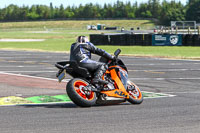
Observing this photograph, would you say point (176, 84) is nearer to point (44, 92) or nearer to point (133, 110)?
point (44, 92)

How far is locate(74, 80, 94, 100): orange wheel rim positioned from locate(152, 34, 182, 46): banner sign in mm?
29873

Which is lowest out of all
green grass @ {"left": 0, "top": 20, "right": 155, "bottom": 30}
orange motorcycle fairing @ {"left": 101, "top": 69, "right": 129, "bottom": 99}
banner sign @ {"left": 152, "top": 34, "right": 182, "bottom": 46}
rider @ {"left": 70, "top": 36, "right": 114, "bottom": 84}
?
green grass @ {"left": 0, "top": 20, "right": 155, "bottom": 30}

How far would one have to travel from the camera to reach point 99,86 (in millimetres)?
9883

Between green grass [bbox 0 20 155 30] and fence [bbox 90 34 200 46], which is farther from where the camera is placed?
green grass [bbox 0 20 155 30]

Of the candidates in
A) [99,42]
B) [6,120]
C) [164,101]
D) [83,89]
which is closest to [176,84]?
[164,101]

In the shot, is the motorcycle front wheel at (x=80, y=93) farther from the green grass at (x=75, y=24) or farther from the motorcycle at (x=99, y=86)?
the green grass at (x=75, y=24)

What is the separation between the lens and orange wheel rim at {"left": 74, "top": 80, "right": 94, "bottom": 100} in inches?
370

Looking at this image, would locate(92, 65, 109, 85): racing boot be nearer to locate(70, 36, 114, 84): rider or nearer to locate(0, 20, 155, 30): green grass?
locate(70, 36, 114, 84): rider

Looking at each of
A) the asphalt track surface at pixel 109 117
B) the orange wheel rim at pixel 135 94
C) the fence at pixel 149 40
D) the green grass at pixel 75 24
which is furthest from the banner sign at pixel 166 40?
the green grass at pixel 75 24

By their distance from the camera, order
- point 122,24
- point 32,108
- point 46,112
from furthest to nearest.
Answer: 1. point 122,24
2. point 32,108
3. point 46,112

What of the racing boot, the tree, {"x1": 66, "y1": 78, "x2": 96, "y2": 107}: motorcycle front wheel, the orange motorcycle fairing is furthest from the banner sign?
the tree

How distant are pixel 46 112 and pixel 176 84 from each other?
6.86 metres

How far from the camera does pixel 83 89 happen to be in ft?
30.9

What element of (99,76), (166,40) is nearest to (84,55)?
(99,76)
